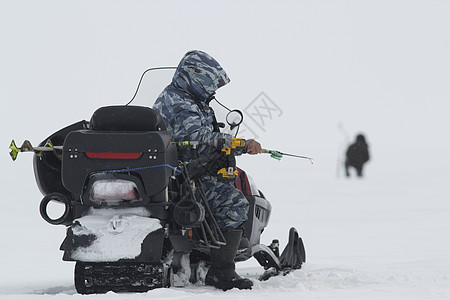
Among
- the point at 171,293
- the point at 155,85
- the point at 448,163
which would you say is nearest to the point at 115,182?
the point at 171,293

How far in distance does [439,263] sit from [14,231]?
547 cm

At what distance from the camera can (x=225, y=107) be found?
5.00 m

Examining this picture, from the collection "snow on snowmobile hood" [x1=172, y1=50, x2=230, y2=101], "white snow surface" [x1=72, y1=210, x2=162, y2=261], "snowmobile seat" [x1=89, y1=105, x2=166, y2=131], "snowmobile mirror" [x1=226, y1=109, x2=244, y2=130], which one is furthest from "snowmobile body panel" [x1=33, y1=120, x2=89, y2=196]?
"snowmobile mirror" [x1=226, y1=109, x2=244, y2=130]

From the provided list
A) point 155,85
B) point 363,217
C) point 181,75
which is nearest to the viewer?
point 181,75

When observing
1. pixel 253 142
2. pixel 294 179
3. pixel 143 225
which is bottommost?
pixel 294 179

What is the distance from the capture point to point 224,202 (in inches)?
173

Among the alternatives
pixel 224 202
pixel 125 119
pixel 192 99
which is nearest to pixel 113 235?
pixel 125 119

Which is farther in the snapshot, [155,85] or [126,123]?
[155,85]

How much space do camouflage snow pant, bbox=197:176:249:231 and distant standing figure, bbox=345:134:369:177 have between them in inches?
578

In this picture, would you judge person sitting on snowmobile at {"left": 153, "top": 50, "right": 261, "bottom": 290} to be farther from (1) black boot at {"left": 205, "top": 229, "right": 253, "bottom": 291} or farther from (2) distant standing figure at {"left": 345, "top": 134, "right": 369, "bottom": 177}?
(2) distant standing figure at {"left": 345, "top": 134, "right": 369, "bottom": 177}

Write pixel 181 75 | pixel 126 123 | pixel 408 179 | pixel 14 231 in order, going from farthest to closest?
pixel 408 179, pixel 14 231, pixel 181 75, pixel 126 123

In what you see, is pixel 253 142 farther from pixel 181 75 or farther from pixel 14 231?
pixel 14 231

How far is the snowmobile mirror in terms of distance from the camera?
15.1 feet

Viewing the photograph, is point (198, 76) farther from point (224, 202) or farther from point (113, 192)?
point (113, 192)
